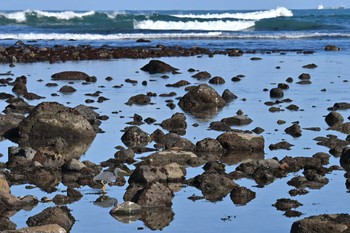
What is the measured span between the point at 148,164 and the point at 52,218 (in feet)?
13.5

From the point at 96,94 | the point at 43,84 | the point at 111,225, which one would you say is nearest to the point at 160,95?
the point at 96,94

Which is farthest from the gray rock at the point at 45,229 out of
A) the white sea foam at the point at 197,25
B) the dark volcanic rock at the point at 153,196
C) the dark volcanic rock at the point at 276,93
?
the white sea foam at the point at 197,25

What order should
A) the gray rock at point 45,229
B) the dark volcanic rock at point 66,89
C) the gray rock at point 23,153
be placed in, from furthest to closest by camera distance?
the dark volcanic rock at point 66,89, the gray rock at point 23,153, the gray rock at point 45,229

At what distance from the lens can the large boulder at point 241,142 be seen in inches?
676

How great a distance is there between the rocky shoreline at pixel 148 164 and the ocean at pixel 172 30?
30938mm

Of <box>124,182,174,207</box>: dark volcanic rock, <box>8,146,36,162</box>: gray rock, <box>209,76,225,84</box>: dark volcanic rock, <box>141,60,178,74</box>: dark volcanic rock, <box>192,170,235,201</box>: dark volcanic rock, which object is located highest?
<box>124,182,174,207</box>: dark volcanic rock

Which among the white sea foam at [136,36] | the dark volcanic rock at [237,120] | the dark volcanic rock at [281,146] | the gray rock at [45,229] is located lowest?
the white sea foam at [136,36]

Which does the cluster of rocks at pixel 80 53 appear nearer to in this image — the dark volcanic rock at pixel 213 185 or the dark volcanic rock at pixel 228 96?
the dark volcanic rock at pixel 228 96

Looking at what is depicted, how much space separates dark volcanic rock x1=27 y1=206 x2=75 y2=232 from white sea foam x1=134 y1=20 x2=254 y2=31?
68730 mm

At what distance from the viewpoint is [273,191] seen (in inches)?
541

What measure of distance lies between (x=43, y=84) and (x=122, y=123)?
9456 millimetres

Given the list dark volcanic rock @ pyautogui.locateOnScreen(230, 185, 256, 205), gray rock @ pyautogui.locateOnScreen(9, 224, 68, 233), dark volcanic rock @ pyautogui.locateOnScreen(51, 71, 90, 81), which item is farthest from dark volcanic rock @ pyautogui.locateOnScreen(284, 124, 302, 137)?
dark volcanic rock @ pyautogui.locateOnScreen(51, 71, 90, 81)

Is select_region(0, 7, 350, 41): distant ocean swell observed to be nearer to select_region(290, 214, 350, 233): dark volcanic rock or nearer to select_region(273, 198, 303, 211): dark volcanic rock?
select_region(273, 198, 303, 211): dark volcanic rock

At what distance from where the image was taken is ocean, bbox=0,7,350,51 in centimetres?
5653
